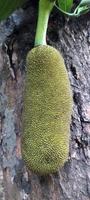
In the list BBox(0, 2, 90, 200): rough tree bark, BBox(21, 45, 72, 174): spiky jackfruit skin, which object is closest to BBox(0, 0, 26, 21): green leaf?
BBox(0, 2, 90, 200): rough tree bark

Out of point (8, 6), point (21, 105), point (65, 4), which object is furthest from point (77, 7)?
point (21, 105)

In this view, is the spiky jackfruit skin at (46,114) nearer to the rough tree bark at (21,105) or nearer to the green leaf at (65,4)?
the rough tree bark at (21,105)

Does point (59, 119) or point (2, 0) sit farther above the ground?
point (2, 0)

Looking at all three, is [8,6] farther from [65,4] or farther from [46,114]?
[46,114]

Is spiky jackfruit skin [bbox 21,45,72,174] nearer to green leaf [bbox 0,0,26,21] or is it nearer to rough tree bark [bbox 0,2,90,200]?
rough tree bark [bbox 0,2,90,200]

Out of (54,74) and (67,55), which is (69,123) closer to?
(54,74)

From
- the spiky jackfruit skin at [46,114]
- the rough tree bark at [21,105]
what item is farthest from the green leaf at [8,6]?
the spiky jackfruit skin at [46,114]

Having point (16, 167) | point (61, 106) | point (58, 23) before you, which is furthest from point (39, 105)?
point (58, 23)
